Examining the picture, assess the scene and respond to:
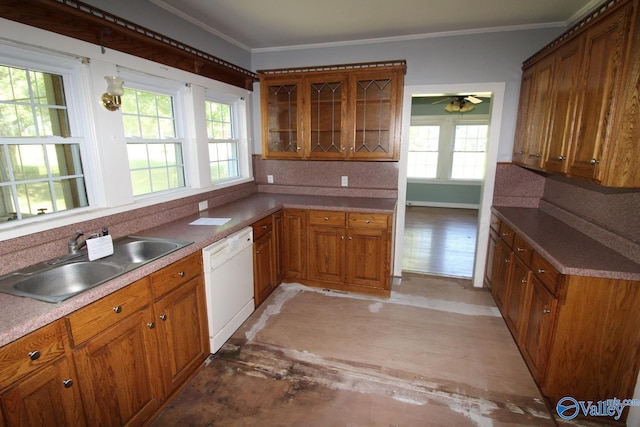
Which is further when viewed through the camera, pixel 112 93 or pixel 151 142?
pixel 151 142

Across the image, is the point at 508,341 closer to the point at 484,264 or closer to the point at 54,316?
the point at 484,264

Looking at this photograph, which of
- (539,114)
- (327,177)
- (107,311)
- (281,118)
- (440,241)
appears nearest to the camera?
(107,311)

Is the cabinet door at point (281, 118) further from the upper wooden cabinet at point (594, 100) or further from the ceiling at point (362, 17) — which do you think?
the upper wooden cabinet at point (594, 100)

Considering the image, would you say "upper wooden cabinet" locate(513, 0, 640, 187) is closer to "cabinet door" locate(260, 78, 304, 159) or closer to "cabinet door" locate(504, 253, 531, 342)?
"cabinet door" locate(504, 253, 531, 342)

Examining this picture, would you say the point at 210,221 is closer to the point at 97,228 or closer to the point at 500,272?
the point at 97,228

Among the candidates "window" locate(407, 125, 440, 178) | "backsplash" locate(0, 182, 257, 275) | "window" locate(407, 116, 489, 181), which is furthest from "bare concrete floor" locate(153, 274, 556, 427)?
"window" locate(407, 125, 440, 178)

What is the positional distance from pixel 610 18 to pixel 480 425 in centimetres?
230

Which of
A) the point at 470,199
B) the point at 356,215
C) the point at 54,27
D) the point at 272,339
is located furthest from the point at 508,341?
the point at 470,199

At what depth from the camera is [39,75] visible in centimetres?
181

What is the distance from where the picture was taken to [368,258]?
323 cm

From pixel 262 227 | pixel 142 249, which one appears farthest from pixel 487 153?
pixel 142 249

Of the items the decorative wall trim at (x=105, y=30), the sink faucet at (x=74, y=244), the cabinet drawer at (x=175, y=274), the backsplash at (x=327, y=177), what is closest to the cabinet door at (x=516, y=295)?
the backsplash at (x=327, y=177)

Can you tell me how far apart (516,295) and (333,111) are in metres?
2.39

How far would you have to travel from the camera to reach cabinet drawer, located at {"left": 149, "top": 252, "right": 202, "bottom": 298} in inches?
68.9
